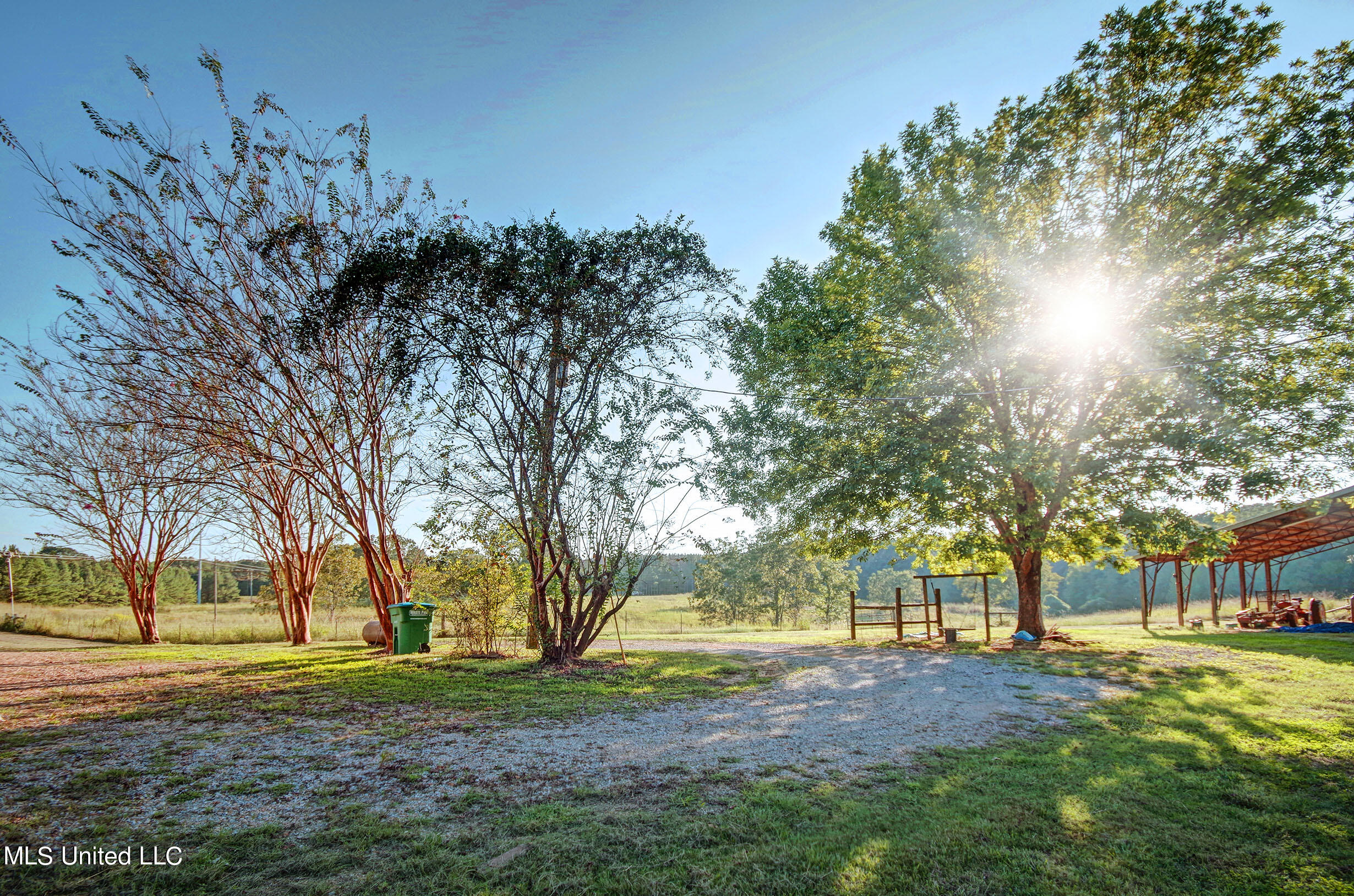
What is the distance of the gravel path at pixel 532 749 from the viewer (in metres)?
→ 3.91

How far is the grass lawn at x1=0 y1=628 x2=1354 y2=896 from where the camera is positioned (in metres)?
2.76

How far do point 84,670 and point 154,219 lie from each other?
27.0 feet

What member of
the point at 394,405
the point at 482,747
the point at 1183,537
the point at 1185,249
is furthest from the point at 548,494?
the point at 1185,249

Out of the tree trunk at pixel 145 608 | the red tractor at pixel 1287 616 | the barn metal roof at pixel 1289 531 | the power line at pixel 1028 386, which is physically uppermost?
the power line at pixel 1028 386

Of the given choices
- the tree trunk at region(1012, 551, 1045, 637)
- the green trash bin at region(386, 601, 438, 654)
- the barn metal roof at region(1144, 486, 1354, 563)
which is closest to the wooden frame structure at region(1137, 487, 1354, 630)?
the barn metal roof at region(1144, 486, 1354, 563)

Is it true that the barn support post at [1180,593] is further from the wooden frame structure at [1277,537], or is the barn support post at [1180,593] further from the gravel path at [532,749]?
the gravel path at [532,749]

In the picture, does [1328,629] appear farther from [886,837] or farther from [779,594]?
[779,594]

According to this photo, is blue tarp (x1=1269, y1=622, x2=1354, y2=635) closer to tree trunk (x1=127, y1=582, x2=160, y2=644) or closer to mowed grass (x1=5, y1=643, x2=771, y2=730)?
mowed grass (x1=5, y1=643, x2=771, y2=730)

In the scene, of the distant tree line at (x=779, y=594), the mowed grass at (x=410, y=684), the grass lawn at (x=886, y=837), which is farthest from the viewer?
the distant tree line at (x=779, y=594)

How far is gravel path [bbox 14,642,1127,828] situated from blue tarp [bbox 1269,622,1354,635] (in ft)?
47.8

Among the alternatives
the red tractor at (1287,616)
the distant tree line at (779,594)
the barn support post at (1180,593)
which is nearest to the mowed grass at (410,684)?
the barn support post at (1180,593)

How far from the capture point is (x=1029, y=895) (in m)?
2.69

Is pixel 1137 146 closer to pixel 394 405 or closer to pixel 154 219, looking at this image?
pixel 394 405

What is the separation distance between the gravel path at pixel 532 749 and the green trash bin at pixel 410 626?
21.4 ft
